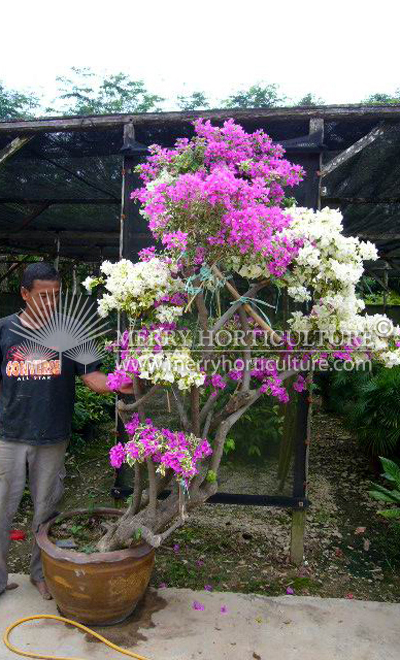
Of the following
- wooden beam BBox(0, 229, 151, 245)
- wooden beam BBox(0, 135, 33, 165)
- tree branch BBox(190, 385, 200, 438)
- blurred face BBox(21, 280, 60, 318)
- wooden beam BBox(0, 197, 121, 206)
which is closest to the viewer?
tree branch BBox(190, 385, 200, 438)

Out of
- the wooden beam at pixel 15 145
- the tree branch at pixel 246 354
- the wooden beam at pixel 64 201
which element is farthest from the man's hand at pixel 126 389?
the wooden beam at pixel 64 201

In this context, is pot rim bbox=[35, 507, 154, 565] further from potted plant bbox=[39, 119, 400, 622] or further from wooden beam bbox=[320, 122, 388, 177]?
wooden beam bbox=[320, 122, 388, 177]

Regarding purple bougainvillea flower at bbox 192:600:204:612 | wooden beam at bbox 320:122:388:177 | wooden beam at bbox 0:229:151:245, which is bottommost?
purple bougainvillea flower at bbox 192:600:204:612

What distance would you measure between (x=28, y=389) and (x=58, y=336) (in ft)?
1.08

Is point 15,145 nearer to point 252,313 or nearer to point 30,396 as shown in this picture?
point 30,396

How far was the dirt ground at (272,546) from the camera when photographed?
336 cm

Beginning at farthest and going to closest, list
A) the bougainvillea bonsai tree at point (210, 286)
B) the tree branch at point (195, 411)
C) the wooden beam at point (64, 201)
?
the wooden beam at point (64, 201) < the tree branch at point (195, 411) < the bougainvillea bonsai tree at point (210, 286)

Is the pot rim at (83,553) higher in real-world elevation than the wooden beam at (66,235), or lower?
lower

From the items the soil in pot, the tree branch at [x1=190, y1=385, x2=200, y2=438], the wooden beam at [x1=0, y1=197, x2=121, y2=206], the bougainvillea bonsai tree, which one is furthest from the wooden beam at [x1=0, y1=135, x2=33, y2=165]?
the soil in pot

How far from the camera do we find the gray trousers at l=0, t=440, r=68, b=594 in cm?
293

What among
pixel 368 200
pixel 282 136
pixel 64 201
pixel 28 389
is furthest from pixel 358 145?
pixel 64 201

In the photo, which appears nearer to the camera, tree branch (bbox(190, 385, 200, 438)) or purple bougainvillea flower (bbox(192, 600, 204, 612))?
tree branch (bbox(190, 385, 200, 438))

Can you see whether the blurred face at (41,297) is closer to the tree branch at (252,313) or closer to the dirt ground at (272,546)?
the tree branch at (252,313)

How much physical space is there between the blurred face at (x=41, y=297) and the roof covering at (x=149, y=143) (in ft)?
4.63
